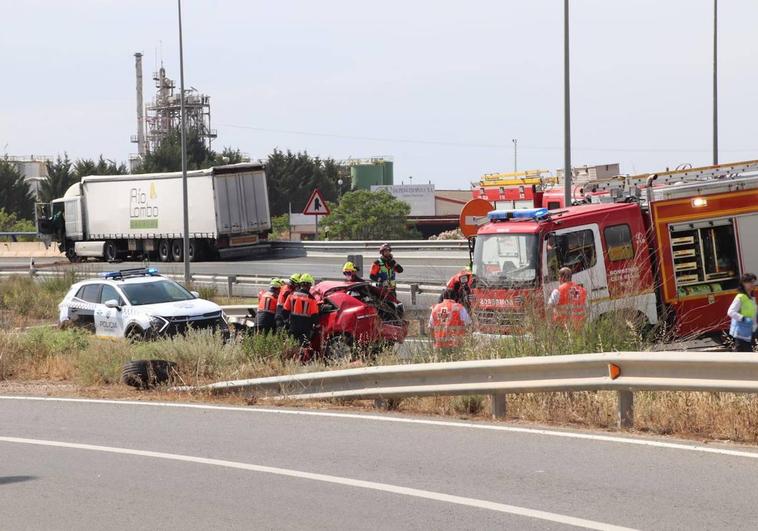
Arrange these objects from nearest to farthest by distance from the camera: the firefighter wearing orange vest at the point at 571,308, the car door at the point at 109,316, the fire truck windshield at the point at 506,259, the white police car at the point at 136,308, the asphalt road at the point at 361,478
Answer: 1. the asphalt road at the point at 361,478
2. the firefighter wearing orange vest at the point at 571,308
3. the fire truck windshield at the point at 506,259
4. the white police car at the point at 136,308
5. the car door at the point at 109,316

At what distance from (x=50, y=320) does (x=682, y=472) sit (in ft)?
72.9

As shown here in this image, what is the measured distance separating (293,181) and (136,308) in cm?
7231

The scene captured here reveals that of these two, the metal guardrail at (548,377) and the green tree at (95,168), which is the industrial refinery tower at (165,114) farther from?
the metal guardrail at (548,377)

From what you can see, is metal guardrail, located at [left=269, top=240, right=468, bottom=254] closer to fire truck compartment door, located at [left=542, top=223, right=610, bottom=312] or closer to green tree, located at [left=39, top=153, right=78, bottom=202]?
fire truck compartment door, located at [left=542, top=223, right=610, bottom=312]

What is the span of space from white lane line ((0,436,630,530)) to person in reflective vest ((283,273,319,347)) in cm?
528

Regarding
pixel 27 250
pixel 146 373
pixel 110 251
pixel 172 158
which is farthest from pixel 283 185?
pixel 146 373

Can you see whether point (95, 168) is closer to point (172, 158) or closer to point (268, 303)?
point (172, 158)

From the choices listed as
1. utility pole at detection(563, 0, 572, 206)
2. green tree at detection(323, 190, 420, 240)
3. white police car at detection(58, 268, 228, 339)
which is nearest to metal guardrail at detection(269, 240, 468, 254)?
utility pole at detection(563, 0, 572, 206)

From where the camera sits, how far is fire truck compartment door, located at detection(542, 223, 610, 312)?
16609 millimetres

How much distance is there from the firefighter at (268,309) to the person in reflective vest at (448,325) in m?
3.53

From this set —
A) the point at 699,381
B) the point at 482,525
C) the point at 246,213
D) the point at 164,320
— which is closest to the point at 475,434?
the point at 699,381

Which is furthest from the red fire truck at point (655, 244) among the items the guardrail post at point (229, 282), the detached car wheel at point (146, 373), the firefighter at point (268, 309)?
the guardrail post at point (229, 282)

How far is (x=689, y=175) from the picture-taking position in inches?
757

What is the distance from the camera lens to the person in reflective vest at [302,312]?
48.6 ft
